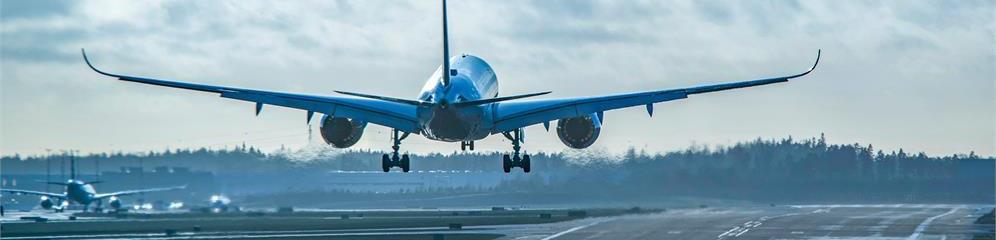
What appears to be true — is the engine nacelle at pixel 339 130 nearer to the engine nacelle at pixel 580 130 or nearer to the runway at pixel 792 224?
the engine nacelle at pixel 580 130

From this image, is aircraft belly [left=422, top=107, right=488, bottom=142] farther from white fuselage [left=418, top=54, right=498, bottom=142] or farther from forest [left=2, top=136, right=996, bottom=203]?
forest [left=2, top=136, right=996, bottom=203]

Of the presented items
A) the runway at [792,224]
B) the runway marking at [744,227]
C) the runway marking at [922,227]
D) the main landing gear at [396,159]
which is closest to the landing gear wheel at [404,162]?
the main landing gear at [396,159]

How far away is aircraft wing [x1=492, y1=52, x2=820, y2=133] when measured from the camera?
6247cm

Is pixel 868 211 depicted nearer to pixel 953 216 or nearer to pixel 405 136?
pixel 953 216

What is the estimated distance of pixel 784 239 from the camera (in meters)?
92.4

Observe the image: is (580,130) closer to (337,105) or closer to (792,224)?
(337,105)

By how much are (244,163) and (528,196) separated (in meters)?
28.2

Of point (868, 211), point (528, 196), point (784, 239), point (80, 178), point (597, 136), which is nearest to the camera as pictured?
point (597, 136)

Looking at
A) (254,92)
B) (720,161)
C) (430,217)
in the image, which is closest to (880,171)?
(720,161)

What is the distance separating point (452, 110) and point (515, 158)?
8.27 metres

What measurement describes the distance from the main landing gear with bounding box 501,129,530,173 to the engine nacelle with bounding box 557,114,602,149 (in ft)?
6.86

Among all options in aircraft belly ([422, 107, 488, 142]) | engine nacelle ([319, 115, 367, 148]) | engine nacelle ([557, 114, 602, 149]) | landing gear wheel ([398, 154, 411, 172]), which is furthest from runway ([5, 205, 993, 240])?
aircraft belly ([422, 107, 488, 142])

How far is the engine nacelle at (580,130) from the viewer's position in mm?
67250

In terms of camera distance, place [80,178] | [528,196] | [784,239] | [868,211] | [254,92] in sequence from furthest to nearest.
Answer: [80,178] → [528,196] → [868,211] → [784,239] → [254,92]
